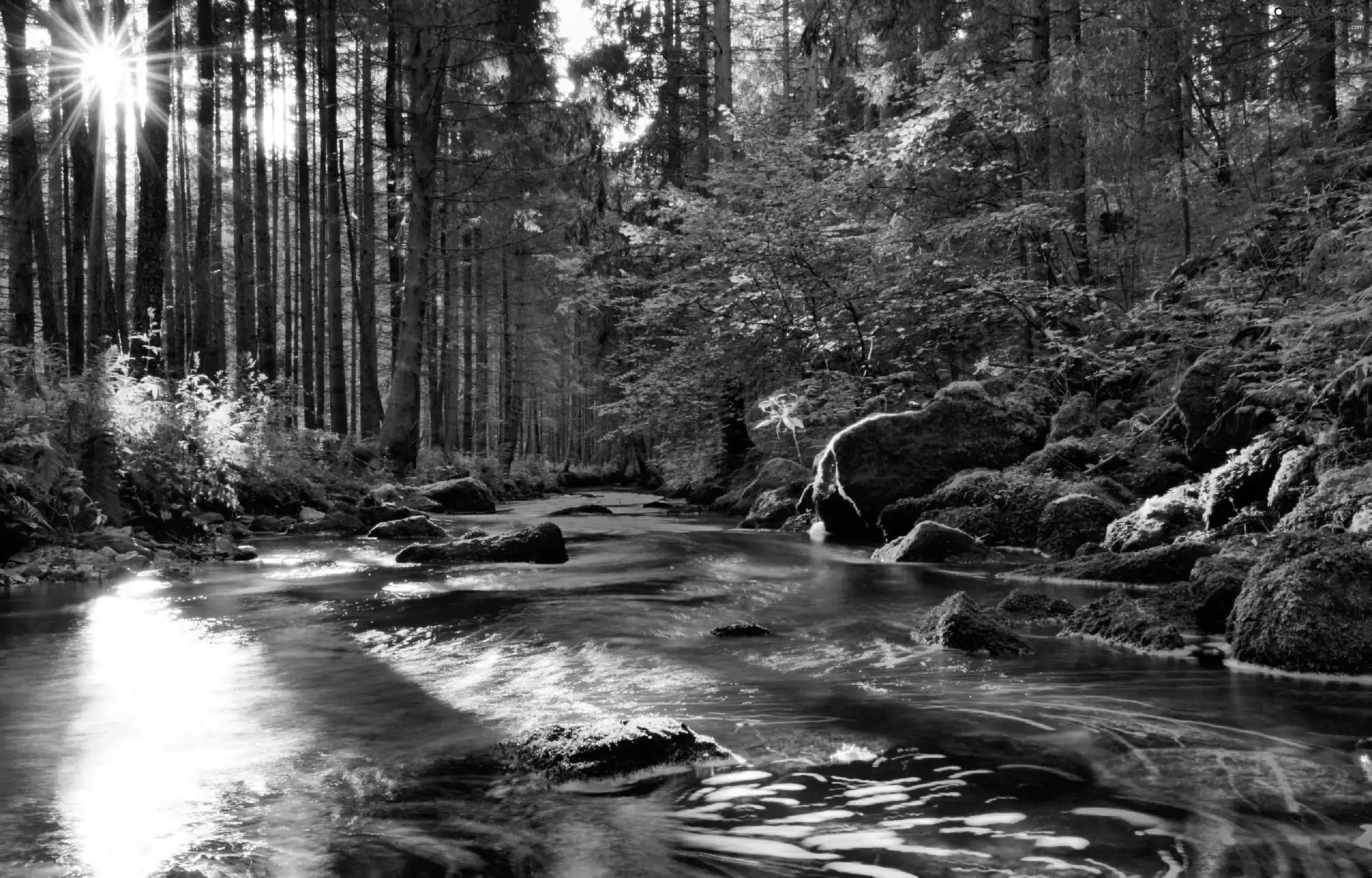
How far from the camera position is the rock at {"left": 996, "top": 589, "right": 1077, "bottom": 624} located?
610 cm

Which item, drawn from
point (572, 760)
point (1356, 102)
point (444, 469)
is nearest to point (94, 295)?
point (444, 469)

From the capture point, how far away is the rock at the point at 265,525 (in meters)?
12.3

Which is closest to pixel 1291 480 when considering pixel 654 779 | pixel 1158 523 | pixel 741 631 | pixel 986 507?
pixel 1158 523

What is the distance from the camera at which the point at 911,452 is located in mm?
12258

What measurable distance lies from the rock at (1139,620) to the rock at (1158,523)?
8.58 ft

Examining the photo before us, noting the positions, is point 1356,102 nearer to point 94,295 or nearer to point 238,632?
point 238,632

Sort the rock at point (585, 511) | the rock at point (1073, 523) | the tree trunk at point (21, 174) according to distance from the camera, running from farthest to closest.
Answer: the rock at point (585, 511), the tree trunk at point (21, 174), the rock at point (1073, 523)

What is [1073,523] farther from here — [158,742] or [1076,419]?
[158,742]

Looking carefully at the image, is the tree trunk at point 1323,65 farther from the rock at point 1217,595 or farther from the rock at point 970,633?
the rock at point 970,633

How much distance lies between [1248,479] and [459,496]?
44.4ft

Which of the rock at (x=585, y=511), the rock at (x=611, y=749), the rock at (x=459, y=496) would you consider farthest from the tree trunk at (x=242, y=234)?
the rock at (x=611, y=749)

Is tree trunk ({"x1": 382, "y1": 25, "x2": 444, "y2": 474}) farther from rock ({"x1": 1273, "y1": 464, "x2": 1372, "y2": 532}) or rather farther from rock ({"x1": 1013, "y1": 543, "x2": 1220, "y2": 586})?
rock ({"x1": 1273, "y1": 464, "x2": 1372, "y2": 532})

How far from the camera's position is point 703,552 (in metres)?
11.0

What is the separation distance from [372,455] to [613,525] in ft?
19.4
